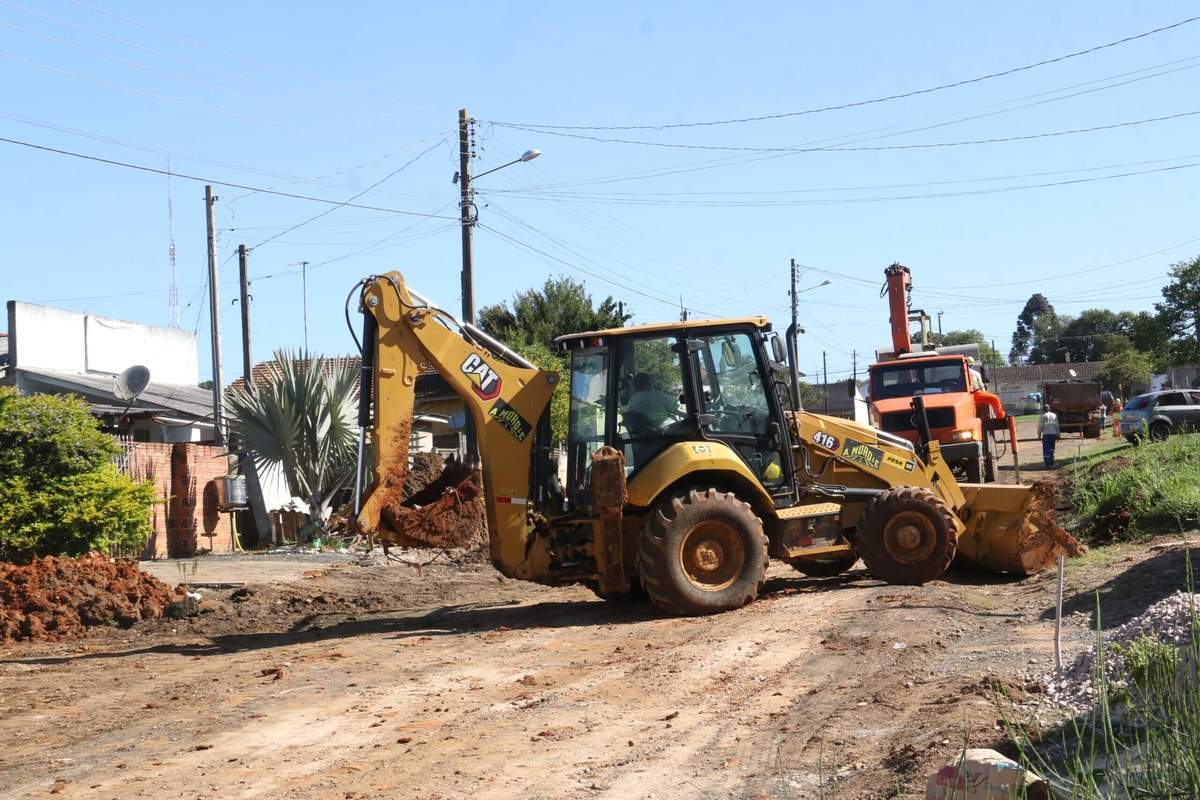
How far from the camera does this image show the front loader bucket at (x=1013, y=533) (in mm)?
12547

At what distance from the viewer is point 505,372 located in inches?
456

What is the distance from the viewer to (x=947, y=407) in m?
21.4

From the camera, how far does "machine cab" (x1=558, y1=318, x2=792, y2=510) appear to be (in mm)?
11484

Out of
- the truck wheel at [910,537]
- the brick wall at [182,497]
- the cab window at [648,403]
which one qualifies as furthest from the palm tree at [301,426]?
the truck wheel at [910,537]

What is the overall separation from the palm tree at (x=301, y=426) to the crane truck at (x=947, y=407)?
33.3ft

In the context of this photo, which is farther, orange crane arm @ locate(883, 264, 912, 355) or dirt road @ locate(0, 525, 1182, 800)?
orange crane arm @ locate(883, 264, 912, 355)

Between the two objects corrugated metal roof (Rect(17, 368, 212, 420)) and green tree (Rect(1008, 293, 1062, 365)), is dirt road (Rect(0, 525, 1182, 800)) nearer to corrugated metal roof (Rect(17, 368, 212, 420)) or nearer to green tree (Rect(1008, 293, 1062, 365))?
corrugated metal roof (Rect(17, 368, 212, 420))

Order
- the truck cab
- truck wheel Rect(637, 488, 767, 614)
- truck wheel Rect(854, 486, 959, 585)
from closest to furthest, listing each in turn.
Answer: truck wheel Rect(637, 488, 767, 614) < truck wheel Rect(854, 486, 959, 585) < the truck cab

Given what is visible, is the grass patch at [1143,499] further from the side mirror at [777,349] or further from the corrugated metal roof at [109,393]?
the corrugated metal roof at [109,393]

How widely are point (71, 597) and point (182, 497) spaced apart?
384 inches

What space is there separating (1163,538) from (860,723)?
8500mm

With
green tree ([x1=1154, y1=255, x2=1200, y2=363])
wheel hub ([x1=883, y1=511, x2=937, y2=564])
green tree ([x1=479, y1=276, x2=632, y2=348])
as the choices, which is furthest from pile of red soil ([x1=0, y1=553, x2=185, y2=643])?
green tree ([x1=1154, y1=255, x2=1200, y2=363])

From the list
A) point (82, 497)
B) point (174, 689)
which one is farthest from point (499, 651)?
point (82, 497)

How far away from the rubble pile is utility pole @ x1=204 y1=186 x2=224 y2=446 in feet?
72.4
